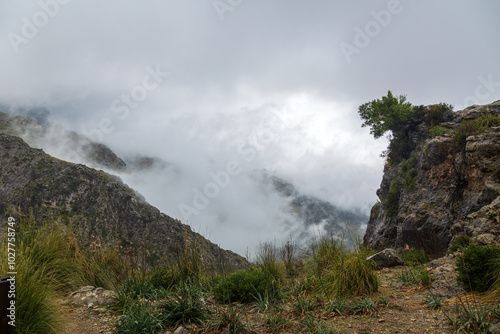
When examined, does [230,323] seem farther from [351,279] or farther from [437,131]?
[437,131]

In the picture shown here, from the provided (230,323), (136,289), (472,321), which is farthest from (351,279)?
(136,289)

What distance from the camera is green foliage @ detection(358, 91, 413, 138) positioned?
91.8ft

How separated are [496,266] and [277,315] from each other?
437 cm

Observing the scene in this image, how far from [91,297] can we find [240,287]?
3227 mm

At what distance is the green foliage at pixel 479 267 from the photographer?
225 inches

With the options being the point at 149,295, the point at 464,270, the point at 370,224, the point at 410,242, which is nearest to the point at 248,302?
the point at 149,295

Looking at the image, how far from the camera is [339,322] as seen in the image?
17.1ft

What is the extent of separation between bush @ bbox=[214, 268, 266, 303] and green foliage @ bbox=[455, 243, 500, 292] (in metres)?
4.22

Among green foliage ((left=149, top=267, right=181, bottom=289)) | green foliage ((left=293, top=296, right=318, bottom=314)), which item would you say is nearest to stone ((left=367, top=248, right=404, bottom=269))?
green foliage ((left=293, top=296, right=318, bottom=314))

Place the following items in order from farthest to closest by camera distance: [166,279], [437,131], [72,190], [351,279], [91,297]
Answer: [72,190], [437,131], [166,279], [351,279], [91,297]

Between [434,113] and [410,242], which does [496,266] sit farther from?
[434,113]

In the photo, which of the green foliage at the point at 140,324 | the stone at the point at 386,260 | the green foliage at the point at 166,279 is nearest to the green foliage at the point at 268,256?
the green foliage at the point at 166,279

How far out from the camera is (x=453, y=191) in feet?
50.7

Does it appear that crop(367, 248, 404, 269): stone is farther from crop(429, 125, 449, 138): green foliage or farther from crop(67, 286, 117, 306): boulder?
crop(429, 125, 449, 138): green foliage
